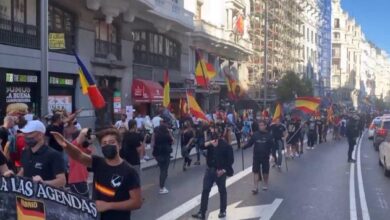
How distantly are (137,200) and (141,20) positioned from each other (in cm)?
2544

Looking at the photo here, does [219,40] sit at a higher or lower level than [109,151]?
higher

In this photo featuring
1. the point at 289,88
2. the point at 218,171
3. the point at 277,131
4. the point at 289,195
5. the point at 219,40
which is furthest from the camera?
the point at 289,88

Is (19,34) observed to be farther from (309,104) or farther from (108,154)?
(108,154)

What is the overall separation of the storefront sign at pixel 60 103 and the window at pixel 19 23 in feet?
7.73

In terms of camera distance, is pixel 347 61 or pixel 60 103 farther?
pixel 347 61

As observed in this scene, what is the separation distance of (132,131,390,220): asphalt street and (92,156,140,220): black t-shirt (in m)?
4.68

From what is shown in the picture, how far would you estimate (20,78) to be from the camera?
20250 millimetres

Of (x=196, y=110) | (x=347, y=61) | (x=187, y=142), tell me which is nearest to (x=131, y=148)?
(x=187, y=142)

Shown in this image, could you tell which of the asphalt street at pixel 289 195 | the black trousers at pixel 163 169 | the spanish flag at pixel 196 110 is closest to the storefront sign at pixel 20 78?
the spanish flag at pixel 196 110

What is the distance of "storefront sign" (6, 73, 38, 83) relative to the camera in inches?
771

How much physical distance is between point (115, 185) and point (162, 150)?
7668 mm

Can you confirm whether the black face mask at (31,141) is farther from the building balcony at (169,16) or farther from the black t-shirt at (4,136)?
the building balcony at (169,16)

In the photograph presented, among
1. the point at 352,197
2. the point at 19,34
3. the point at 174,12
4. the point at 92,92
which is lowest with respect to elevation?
the point at 352,197

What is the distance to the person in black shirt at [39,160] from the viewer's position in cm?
581
